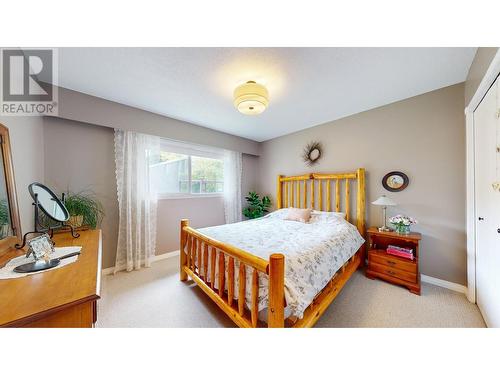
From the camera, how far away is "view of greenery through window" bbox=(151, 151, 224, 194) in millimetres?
3004

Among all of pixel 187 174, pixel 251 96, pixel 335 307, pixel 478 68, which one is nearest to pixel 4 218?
pixel 251 96

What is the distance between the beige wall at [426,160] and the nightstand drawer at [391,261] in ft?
1.41

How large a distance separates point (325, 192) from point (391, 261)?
4.26 feet

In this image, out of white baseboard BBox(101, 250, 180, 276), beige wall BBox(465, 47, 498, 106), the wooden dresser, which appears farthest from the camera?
white baseboard BBox(101, 250, 180, 276)

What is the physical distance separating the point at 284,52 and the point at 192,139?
2096 millimetres

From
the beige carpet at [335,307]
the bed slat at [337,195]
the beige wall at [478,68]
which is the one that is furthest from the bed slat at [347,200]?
the beige wall at [478,68]

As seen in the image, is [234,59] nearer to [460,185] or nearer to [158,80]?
[158,80]

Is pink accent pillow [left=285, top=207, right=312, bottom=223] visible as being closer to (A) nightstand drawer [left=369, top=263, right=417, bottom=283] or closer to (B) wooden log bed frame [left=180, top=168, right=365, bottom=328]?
(B) wooden log bed frame [left=180, top=168, right=365, bottom=328]

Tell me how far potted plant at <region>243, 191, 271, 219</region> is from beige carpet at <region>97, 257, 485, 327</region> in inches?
75.1

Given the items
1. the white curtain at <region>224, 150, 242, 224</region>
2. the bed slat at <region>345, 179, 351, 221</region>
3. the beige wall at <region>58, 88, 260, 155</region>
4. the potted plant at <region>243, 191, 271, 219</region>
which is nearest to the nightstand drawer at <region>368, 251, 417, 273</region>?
the bed slat at <region>345, 179, 351, 221</region>
